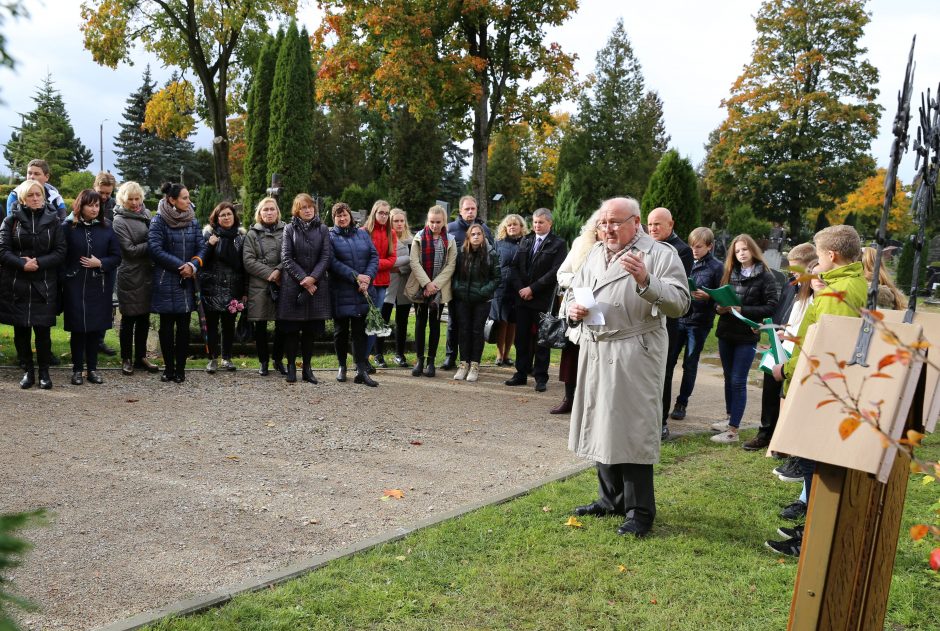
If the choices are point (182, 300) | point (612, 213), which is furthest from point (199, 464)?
point (612, 213)

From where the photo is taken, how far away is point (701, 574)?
439 cm

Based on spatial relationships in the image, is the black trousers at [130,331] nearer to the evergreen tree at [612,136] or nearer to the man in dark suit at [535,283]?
the man in dark suit at [535,283]

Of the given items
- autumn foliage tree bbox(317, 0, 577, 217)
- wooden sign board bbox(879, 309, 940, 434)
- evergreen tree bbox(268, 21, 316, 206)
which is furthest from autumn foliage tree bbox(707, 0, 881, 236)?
wooden sign board bbox(879, 309, 940, 434)

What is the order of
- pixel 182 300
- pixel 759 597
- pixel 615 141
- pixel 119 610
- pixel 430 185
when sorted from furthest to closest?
1. pixel 615 141
2. pixel 430 185
3. pixel 182 300
4. pixel 759 597
5. pixel 119 610

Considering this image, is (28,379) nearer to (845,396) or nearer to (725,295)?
(725,295)

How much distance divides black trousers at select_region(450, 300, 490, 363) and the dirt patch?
0.51 m

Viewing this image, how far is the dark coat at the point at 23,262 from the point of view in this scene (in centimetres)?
777

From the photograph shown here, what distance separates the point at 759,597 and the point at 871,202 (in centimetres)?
6136

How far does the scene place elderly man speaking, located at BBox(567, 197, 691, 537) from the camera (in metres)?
4.84

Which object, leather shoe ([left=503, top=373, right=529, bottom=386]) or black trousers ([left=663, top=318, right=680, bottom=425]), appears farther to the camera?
leather shoe ([left=503, top=373, right=529, bottom=386])

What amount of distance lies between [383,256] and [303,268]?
1.45 meters

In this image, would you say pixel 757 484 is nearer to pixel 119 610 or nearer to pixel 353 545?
pixel 353 545

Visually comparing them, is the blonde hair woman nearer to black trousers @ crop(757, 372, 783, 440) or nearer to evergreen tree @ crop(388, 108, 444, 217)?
black trousers @ crop(757, 372, 783, 440)

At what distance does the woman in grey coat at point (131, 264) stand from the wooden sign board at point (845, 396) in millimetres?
7601
